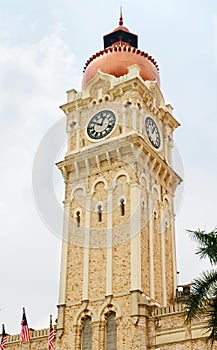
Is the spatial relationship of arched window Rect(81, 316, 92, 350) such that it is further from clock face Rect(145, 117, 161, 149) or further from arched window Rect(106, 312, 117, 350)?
clock face Rect(145, 117, 161, 149)

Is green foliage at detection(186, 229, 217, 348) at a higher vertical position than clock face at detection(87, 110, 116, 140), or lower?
lower

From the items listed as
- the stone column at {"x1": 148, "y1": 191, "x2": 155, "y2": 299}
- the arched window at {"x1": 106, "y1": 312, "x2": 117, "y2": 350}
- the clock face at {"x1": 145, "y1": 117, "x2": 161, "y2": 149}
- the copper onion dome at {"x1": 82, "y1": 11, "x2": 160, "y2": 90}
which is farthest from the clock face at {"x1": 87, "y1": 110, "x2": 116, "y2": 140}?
the arched window at {"x1": 106, "y1": 312, "x2": 117, "y2": 350}

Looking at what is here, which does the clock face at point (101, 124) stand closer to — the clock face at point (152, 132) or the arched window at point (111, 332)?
the clock face at point (152, 132)

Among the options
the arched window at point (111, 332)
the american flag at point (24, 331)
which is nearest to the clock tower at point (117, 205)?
the arched window at point (111, 332)

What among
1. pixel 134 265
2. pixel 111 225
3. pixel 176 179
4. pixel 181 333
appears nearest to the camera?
pixel 181 333

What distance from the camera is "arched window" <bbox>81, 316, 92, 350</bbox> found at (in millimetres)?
35125

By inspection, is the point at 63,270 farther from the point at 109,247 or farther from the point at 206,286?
the point at 206,286

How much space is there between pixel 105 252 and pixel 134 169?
6.08 meters

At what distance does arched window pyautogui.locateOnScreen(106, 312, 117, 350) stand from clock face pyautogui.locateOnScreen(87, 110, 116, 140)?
13.8 metres

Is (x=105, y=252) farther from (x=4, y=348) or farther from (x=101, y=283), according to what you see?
(x=4, y=348)

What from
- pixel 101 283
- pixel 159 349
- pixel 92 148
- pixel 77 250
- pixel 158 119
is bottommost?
pixel 159 349

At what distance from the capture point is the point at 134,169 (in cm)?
3884

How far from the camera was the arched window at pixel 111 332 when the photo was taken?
34.1m

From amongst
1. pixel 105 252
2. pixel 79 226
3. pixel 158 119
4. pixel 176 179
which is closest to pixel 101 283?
pixel 105 252
